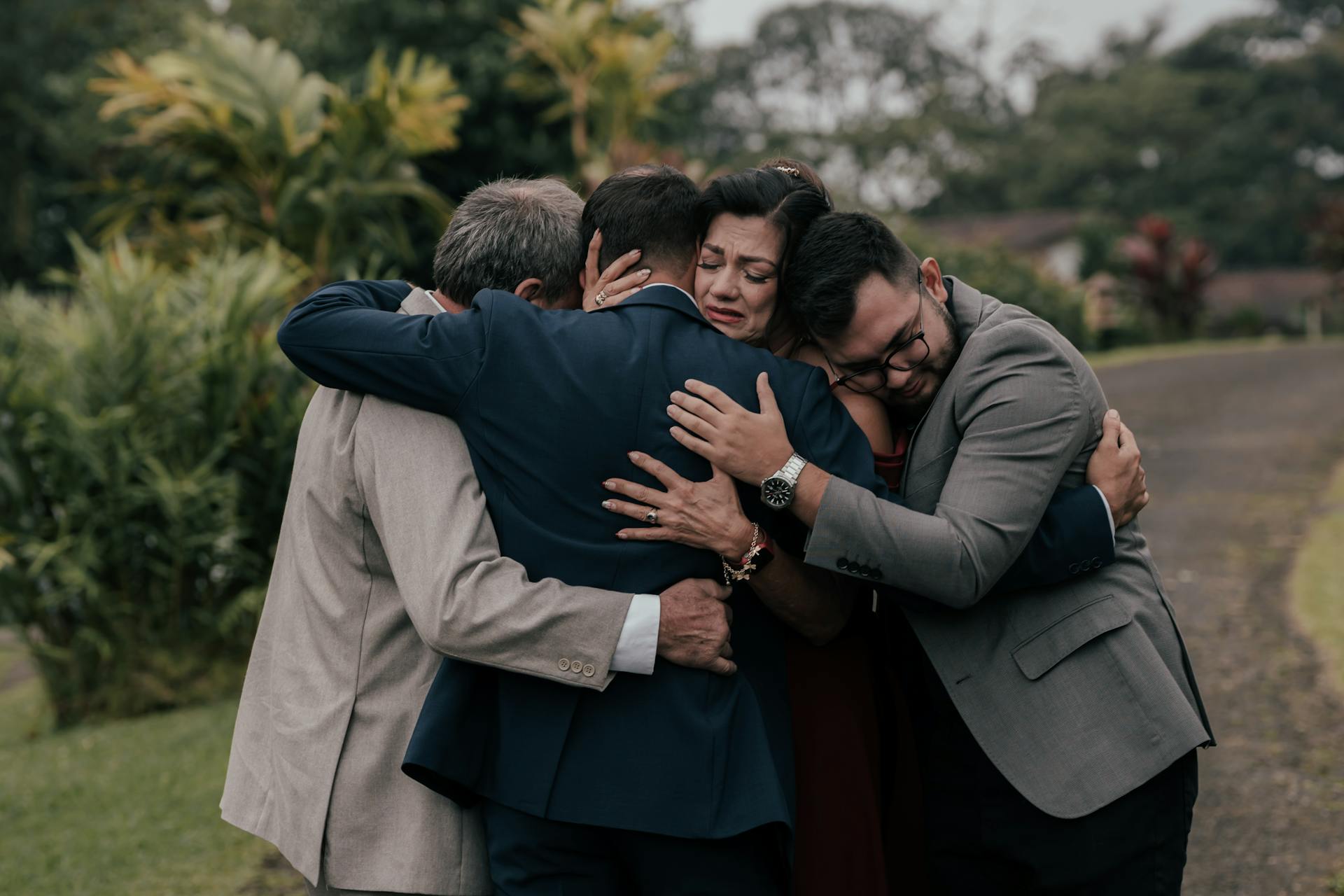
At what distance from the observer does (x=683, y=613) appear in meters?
2.34

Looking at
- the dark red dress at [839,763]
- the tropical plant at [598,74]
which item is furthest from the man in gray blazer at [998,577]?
the tropical plant at [598,74]

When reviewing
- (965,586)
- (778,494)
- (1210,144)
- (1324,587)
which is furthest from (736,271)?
(1210,144)

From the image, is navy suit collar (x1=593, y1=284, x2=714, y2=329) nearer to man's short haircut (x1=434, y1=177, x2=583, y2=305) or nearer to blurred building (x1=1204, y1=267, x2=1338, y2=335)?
man's short haircut (x1=434, y1=177, x2=583, y2=305)

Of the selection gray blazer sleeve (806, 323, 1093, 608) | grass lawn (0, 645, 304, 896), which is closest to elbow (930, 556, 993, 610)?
gray blazer sleeve (806, 323, 1093, 608)

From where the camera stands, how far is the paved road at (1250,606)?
4.71 meters

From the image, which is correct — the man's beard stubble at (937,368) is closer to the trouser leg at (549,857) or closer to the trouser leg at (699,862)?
the trouser leg at (699,862)

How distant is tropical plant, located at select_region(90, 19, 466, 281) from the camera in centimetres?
939

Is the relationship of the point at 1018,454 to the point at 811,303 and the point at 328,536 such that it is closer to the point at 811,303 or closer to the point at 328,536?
the point at 811,303

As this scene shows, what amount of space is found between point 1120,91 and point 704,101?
20.3 metres

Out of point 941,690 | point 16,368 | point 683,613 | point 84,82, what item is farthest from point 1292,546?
point 84,82

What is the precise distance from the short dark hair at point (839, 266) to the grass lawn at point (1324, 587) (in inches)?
192

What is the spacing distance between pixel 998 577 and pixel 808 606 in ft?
1.26

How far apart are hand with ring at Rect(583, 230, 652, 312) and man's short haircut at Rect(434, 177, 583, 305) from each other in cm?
7

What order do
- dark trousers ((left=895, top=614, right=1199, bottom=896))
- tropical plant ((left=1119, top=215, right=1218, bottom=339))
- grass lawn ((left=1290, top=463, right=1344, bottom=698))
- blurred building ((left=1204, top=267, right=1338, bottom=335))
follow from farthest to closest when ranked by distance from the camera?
blurred building ((left=1204, top=267, right=1338, bottom=335))
tropical plant ((left=1119, top=215, right=1218, bottom=339))
grass lawn ((left=1290, top=463, right=1344, bottom=698))
dark trousers ((left=895, top=614, right=1199, bottom=896))
